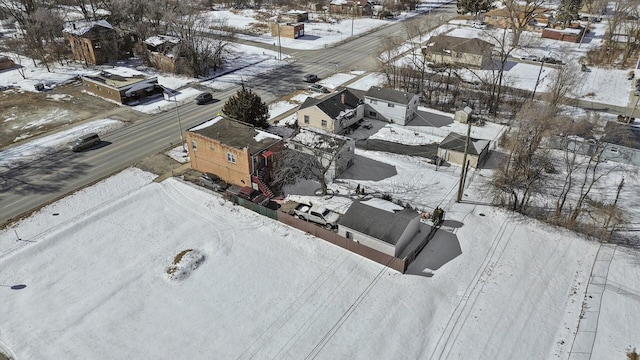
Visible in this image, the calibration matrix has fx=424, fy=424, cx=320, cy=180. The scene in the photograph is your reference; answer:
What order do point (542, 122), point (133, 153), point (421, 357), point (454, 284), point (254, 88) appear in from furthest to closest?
point (254, 88), point (133, 153), point (542, 122), point (454, 284), point (421, 357)

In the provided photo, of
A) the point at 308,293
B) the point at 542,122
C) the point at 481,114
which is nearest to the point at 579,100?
the point at 481,114

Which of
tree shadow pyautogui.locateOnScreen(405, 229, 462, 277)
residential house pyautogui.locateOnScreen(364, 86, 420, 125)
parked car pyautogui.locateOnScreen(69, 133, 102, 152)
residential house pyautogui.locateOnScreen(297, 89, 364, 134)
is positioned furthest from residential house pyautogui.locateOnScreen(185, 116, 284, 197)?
residential house pyautogui.locateOnScreen(364, 86, 420, 125)

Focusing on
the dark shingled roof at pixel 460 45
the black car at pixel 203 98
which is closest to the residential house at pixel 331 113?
the black car at pixel 203 98

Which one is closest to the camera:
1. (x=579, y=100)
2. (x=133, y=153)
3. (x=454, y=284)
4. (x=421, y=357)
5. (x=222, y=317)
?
(x=421, y=357)

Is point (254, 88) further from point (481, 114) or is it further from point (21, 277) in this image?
point (21, 277)

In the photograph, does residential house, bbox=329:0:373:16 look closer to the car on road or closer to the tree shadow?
the car on road
